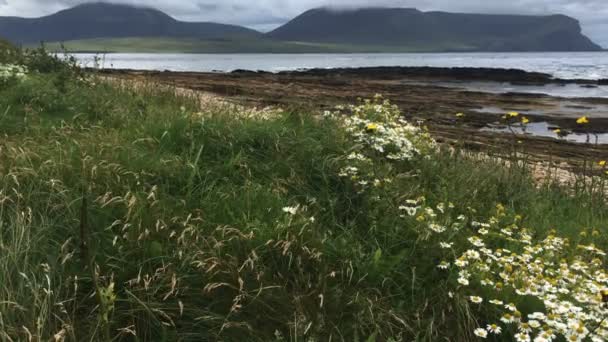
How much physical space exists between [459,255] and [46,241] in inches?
121

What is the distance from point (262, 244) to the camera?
3.57 meters

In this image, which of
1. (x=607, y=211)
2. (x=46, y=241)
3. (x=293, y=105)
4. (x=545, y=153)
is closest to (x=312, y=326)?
(x=46, y=241)

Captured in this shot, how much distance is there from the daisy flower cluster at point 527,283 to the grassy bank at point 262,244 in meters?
0.02

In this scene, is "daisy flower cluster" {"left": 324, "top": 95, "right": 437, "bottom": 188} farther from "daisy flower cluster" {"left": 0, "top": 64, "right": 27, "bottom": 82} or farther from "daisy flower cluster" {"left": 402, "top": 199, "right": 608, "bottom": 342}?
"daisy flower cluster" {"left": 0, "top": 64, "right": 27, "bottom": 82}

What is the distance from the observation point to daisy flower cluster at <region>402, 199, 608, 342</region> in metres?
3.00

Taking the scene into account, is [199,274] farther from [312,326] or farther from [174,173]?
[174,173]

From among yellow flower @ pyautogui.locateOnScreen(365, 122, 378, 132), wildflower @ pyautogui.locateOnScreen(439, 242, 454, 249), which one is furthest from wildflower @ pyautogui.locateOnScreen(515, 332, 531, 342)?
yellow flower @ pyautogui.locateOnScreen(365, 122, 378, 132)

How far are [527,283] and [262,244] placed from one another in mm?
1841

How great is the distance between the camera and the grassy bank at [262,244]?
10.0 feet

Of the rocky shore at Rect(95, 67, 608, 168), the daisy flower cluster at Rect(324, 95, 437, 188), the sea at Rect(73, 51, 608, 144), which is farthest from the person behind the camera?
the sea at Rect(73, 51, 608, 144)

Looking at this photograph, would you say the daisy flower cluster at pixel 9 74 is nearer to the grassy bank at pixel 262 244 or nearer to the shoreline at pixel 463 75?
the grassy bank at pixel 262 244

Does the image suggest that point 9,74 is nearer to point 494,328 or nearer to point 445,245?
point 445,245

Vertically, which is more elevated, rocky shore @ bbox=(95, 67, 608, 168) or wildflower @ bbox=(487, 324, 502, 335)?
rocky shore @ bbox=(95, 67, 608, 168)

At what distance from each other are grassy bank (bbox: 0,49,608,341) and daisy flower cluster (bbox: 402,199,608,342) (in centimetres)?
2
